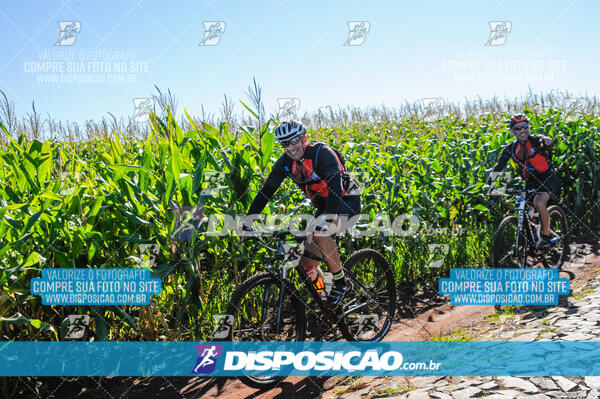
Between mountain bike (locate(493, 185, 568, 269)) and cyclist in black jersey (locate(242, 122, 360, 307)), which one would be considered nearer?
cyclist in black jersey (locate(242, 122, 360, 307))

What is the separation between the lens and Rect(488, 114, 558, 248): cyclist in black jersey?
6.97 meters

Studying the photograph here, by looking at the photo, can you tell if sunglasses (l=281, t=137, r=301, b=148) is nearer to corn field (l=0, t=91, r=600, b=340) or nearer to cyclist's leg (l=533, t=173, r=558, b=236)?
corn field (l=0, t=91, r=600, b=340)

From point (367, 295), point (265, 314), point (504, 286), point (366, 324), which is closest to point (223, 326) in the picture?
point (265, 314)

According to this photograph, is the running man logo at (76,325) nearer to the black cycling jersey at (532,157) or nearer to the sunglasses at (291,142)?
the sunglasses at (291,142)

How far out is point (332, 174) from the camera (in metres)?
4.48

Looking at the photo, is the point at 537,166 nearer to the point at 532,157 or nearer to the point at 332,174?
the point at 532,157

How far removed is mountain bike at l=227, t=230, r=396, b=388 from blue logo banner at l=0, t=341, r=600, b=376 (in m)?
0.17

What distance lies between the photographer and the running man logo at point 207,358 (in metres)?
4.23

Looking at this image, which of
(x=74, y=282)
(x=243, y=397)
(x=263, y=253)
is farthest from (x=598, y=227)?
(x=74, y=282)

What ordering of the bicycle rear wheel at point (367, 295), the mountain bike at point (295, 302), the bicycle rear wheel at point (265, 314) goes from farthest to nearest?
1. the bicycle rear wheel at point (367, 295)
2. the mountain bike at point (295, 302)
3. the bicycle rear wheel at point (265, 314)

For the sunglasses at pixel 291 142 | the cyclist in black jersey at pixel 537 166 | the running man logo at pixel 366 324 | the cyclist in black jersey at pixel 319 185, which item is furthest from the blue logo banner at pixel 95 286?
the cyclist in black jersey at pixel 537 166

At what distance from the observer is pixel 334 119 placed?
17297 mm

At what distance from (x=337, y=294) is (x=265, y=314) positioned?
949 millimetres

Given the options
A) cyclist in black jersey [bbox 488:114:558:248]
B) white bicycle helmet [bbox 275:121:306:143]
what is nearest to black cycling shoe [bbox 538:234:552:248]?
cyclist in black jersey [bbox 488:114:558:248]
